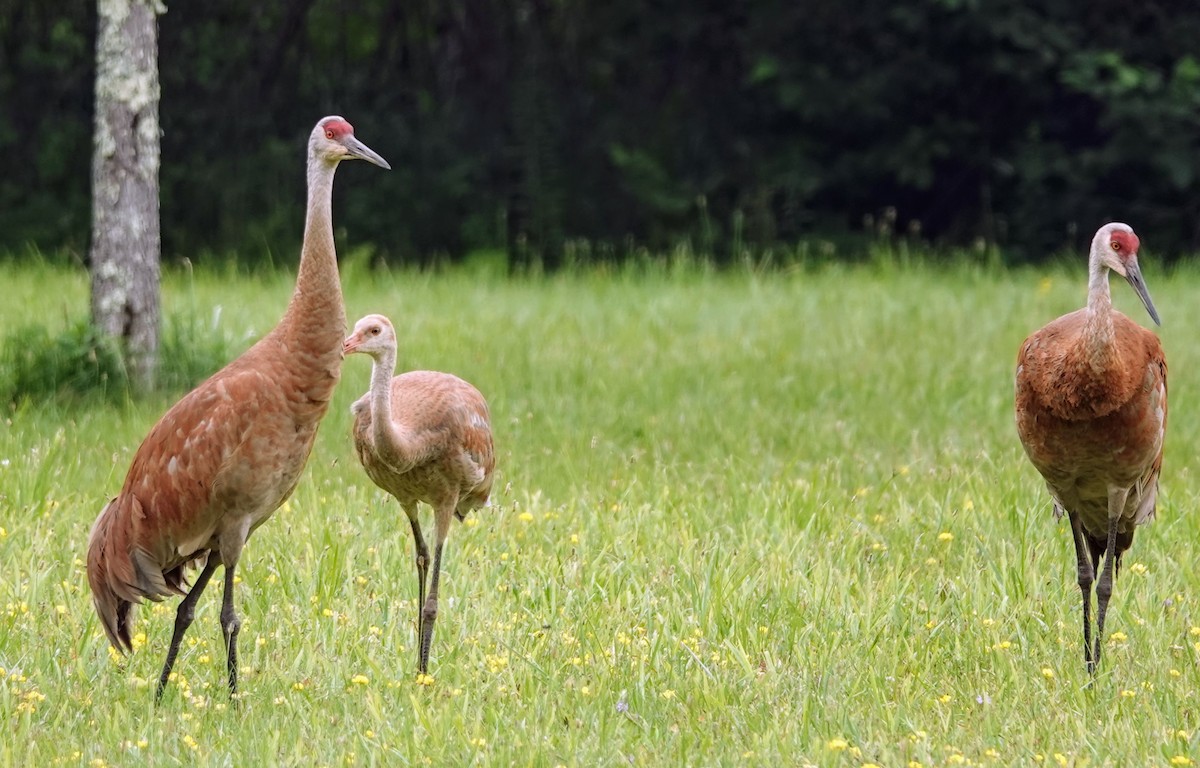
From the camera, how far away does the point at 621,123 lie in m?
16.2

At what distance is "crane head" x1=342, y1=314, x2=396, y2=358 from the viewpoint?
4.93 metres

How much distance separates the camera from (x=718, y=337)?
10734 mm

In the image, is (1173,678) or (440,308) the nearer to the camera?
(1173,678)

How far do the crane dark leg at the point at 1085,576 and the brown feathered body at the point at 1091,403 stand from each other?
0.58 feet

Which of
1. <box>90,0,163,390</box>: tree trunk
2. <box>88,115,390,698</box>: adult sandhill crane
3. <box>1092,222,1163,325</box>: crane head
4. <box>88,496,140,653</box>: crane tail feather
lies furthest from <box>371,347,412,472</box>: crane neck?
<box>90,0,163,390</box>: tree trunk

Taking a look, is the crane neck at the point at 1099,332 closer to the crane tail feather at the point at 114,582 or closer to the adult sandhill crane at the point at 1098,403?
the adult sandhill crane at the point at 1098,403

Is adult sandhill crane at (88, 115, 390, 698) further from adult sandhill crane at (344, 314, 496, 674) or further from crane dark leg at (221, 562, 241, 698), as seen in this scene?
adult sandhill crane at (344, 314, 496, 674)

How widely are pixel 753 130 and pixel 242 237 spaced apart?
542cm

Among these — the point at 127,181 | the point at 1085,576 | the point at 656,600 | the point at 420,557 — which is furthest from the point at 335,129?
the point at 127,181

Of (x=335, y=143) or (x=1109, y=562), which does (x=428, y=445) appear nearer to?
(x=335, y=143)

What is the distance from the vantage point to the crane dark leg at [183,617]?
466 cm

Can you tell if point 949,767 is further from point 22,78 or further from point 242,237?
point 22,78

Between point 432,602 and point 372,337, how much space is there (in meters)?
0.92

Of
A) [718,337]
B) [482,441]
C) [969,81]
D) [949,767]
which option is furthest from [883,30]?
[949,767]
